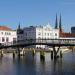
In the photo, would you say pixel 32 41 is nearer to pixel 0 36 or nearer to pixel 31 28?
pixel 0 36

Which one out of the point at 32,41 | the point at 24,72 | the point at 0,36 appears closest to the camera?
the point at 24,72

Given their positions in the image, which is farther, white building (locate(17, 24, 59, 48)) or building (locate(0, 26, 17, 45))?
white building (locate(17, 24, 59, 48))

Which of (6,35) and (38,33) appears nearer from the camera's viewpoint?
(6,35)

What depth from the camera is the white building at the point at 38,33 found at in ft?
600

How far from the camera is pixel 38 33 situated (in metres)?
183

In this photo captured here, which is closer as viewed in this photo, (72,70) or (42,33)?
(72,70)

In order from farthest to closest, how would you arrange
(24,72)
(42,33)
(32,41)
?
(42,33) < (32,41) < (24,72)

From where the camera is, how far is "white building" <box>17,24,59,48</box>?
183m

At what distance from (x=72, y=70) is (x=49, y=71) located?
502cm

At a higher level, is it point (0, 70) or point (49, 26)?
point (49, 26)

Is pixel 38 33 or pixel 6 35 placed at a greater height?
pixel 38 33

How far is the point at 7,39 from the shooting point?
543ft

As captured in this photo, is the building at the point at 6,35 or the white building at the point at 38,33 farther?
the white building at the point at 38,33

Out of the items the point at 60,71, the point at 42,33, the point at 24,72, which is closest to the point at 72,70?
the point at 60,71
